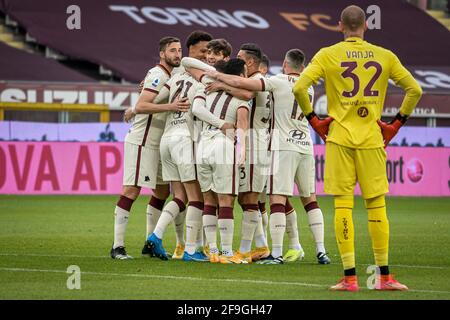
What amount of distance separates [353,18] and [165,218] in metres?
3.56

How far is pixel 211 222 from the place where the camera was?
11430 mm

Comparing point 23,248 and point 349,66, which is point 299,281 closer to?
point 349,66

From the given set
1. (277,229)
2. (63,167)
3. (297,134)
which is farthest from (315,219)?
(63,167)

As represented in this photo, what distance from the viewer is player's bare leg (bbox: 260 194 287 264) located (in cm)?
1128

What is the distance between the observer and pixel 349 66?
893 cm

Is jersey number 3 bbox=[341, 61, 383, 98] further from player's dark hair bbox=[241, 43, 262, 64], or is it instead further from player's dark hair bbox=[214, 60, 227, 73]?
player's dark hair bbox=[241, 43, 262, 64]

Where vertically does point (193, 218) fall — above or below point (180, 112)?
below

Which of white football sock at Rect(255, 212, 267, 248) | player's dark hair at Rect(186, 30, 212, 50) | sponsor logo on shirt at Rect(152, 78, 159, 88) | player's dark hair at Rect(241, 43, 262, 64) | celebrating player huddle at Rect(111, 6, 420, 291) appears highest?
player's dark hair at Rect(186, 30, 212, 50)

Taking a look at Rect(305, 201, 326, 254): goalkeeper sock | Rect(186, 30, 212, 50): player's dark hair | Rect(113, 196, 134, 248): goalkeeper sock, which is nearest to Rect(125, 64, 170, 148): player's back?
Rect(186, 30, 212, 50): player's dark hair

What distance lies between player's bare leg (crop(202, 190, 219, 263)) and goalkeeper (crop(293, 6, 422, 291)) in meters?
2.61

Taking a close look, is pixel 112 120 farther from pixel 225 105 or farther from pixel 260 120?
pixel 225 105

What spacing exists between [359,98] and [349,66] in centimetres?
26

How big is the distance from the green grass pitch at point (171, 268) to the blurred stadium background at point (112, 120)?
0.03 m

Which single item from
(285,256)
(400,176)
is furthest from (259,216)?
(400,176)
